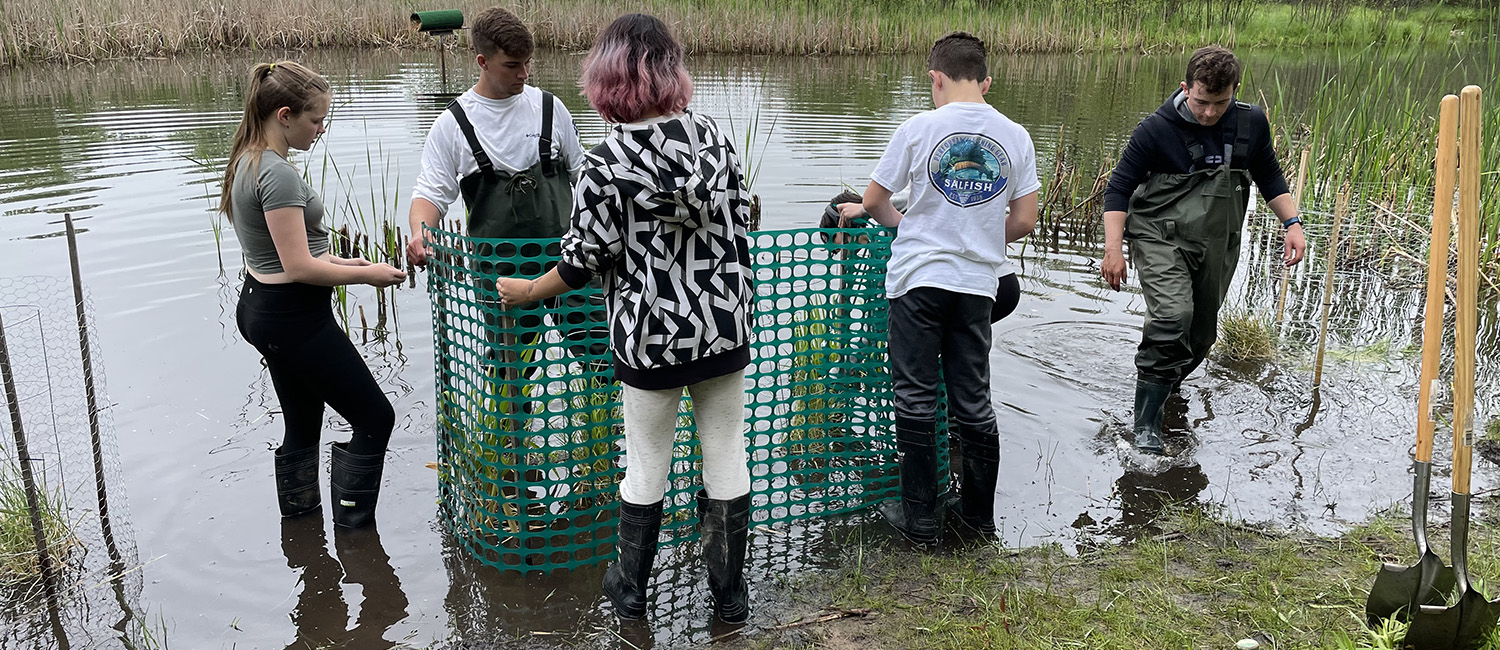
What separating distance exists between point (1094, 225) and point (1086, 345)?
3.13 meters

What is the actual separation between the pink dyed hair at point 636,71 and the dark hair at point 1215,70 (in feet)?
8.21

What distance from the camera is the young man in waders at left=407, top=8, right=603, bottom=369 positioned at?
4.12 meters

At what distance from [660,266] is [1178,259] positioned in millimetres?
2793

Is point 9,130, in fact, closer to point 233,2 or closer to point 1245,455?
Answer: point 233,2

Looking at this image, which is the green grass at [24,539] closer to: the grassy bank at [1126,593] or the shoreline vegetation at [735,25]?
the grassy bank at [1126,593]

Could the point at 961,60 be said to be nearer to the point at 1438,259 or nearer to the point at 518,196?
the point at 1438,259

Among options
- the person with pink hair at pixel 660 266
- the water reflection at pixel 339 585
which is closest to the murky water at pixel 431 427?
the water reflection at pixel 339 585

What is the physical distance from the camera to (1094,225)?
9.28 metres

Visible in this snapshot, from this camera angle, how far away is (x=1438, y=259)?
9.50 ft

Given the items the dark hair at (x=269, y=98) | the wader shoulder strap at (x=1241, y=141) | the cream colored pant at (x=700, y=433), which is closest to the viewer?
the cream colored pant at (x=700, y=433)

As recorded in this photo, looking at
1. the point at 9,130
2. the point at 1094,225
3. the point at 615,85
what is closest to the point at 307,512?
the point at 615,85

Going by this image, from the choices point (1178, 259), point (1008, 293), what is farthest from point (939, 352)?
point (1178, 259)

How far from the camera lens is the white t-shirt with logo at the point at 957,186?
3621 millimetres

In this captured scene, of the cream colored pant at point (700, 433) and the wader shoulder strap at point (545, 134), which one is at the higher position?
the wader shoulder strap at point (545, 134)
